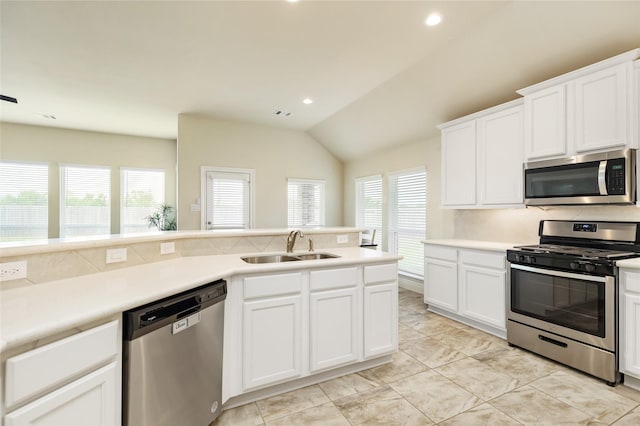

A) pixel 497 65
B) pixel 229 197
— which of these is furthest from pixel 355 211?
pixel 497 65

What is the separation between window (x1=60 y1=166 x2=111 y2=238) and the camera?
6.14 metres

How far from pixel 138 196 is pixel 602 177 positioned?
777 cm

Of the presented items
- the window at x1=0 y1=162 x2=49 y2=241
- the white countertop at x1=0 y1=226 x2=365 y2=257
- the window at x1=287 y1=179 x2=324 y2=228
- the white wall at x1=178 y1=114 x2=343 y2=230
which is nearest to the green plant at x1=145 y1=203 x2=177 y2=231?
the white wall at x1=178 y1=114 x2=343 y2=230

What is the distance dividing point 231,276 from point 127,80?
3498mm

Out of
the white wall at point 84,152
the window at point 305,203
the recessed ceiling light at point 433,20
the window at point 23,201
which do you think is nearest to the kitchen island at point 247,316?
the recessed ceiling light at point 433,20

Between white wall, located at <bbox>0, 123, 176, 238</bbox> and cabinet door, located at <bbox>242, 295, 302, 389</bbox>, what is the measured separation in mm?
5975

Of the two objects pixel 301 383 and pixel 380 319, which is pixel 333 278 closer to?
pixel 380 319

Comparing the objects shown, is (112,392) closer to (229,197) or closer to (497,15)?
(497,15)

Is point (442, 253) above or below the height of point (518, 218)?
below

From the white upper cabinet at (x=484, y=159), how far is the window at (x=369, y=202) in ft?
6.52

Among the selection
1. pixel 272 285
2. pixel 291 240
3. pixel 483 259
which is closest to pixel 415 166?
pixel 483 259

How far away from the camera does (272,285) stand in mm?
2115

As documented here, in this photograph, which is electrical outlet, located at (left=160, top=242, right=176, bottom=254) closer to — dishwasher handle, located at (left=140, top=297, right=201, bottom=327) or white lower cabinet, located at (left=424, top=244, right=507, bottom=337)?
dishwasher handle, located at (left=140, top=297, right=201, bottom=327)

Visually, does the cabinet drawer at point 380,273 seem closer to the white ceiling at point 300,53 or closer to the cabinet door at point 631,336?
the cabinet door at point 631,336
